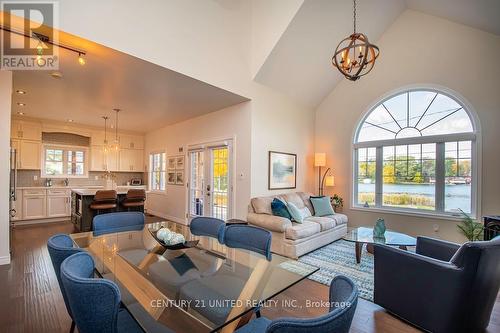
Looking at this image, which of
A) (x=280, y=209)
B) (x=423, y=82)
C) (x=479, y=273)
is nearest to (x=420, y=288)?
(x=479, y=273)

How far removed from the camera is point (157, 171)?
24.7ft

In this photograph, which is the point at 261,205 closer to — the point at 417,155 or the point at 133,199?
the point at 133,199

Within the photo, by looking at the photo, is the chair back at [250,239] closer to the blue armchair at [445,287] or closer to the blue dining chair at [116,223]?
the blue armchair at [445,287]

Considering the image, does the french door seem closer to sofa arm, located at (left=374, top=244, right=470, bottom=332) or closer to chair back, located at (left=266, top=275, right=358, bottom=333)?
sofa arm, located at (left=374, top=244, right=470, bottom=332)

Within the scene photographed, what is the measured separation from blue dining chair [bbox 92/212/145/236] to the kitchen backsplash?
Answer: 17.3 ft

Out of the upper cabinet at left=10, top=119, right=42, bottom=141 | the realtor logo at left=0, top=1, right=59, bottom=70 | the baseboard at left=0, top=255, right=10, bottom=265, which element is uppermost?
the realtor logo at left=0, top=1, right=59, bottom=70

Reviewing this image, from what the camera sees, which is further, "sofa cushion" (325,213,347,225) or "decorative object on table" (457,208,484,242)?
"sofa cushion" (325,213,347,225)

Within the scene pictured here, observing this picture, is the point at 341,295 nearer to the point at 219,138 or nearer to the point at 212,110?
the point at 219,138

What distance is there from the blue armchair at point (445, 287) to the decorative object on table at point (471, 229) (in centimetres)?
256

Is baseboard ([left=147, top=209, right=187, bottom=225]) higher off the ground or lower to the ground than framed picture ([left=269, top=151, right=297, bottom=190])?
lower

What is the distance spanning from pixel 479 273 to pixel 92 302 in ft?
8.50

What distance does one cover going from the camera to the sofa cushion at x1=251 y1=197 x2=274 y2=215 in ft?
14.0

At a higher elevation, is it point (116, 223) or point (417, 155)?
point (417, 155)

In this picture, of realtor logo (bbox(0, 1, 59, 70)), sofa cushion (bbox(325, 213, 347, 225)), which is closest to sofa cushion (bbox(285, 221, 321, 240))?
sofa cushion (bbox(325, 213, 347, 225))
